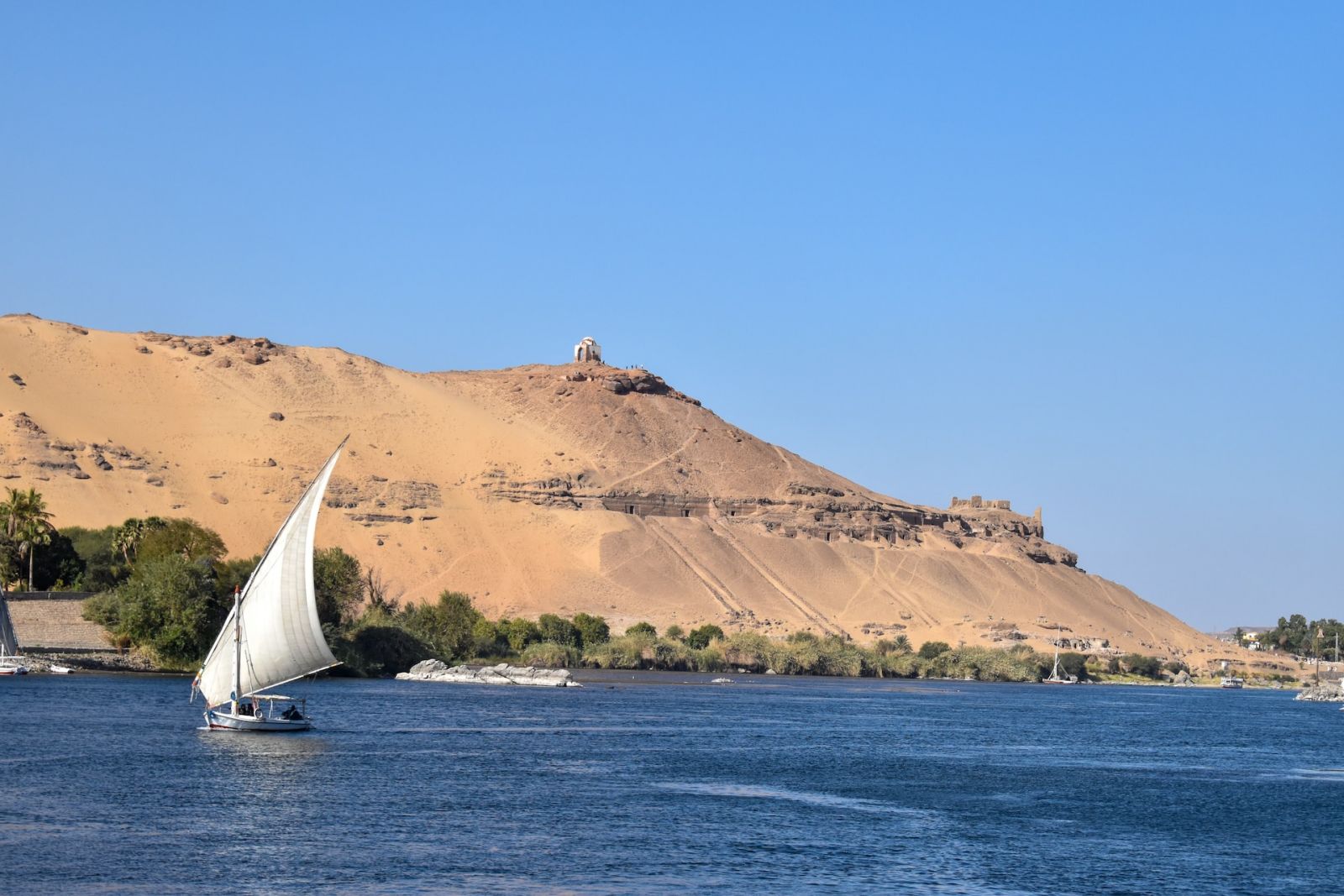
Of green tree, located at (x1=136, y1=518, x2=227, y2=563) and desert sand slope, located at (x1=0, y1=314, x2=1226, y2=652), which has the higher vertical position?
desert sand slope, located at (x1=0, y1=314, x2=1226, y2=652)

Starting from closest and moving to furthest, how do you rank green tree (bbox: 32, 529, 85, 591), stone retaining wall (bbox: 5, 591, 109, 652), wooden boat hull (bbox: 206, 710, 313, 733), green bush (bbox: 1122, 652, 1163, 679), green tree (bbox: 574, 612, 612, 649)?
1. wooden boat hull (bbox: 206, 710, 313, 733)
2. stone retaining wall (bbox: 5, 591, 109, 652)
3. green tree (bbox: 32, 529, 85, 591)
4. green tree (bbox: 574, 612, 612, 649)
5. green bush (bbox: 1122, 652, 1163, 679)

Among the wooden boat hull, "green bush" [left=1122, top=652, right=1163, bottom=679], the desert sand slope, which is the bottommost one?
the wooden boat hull

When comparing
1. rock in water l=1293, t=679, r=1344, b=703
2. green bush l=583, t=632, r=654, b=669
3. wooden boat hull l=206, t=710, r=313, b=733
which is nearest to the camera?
wooden boat hull l=206, t=710, r=313, b=733

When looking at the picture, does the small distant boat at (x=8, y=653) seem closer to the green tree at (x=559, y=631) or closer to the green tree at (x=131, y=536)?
the green tree at (x=131, y=536)

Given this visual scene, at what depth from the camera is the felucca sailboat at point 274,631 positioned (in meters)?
42.0

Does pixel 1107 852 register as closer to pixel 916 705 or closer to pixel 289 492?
pixel 916 705

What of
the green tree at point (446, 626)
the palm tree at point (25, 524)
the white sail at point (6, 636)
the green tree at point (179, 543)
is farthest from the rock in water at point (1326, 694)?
the white sail at point (6, 636)

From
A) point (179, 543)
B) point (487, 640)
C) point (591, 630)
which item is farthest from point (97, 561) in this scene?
point (591, 630)

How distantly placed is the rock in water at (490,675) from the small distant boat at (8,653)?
18402 mm

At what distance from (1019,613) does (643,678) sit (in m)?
63.3

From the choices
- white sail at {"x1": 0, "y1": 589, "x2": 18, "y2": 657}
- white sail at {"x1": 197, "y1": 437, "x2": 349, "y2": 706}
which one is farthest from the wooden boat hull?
white sail at {"x1": 0, "y1": 589, "x2": 18, "y2": 657}

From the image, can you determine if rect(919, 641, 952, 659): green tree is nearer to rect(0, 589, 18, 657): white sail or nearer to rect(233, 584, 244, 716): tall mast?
rect(0, 589, 18, 657): white sail

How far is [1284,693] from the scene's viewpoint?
406ft

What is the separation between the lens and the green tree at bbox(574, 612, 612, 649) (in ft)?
338
